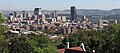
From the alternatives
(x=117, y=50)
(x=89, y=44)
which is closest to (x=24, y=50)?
(x=117, y=50)

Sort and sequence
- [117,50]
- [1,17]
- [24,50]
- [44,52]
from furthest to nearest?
[24,50] → [44,52] → [117,50] → [1,17]

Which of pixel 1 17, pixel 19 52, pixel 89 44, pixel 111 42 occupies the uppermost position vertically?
pixel 1 17

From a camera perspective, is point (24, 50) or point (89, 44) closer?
point (24, 50)

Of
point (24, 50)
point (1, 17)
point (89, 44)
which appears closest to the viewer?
point (1, 17)

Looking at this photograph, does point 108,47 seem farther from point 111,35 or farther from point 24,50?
point 24,50

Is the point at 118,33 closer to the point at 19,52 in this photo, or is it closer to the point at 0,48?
the point at 0,48

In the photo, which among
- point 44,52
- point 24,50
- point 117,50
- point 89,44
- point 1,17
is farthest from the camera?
point 89,44

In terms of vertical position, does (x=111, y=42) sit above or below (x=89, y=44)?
above

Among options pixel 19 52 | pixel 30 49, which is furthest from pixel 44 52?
pixel 19 52

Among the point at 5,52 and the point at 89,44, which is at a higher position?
the point at 5,52
